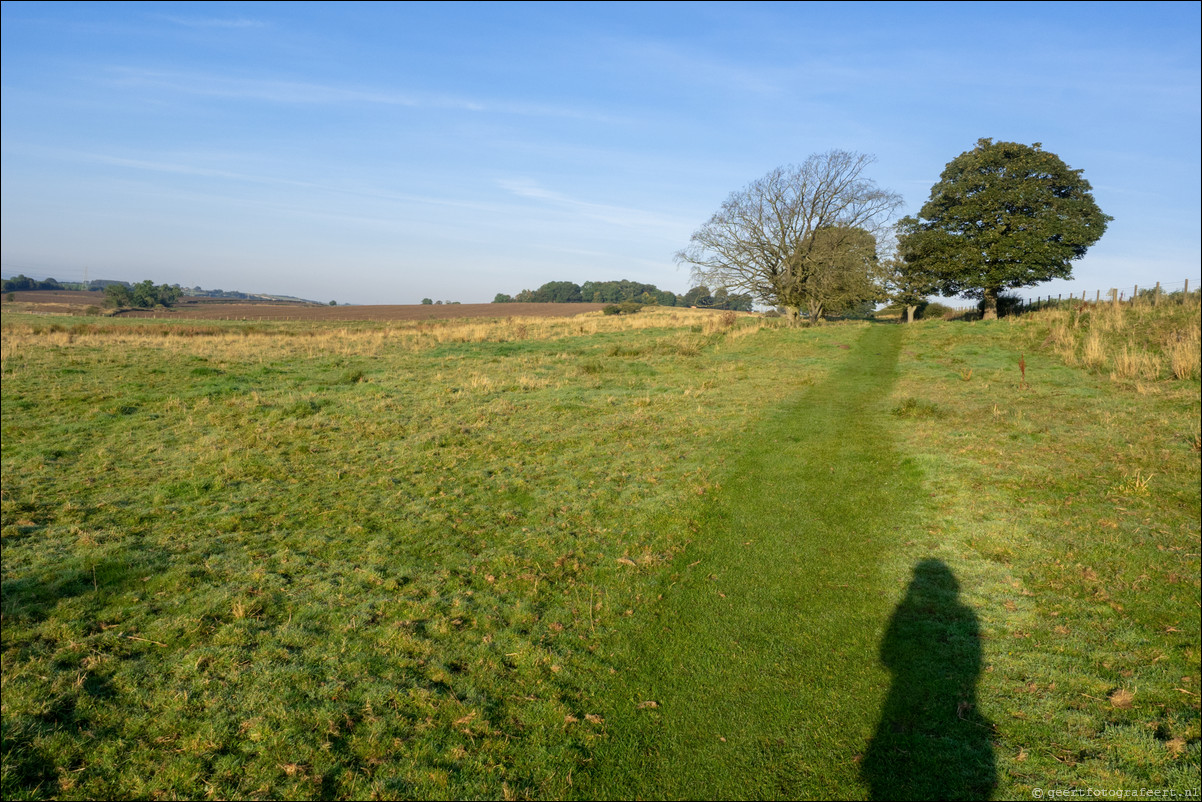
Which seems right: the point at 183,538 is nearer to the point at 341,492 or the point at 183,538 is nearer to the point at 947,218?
the point at 341,492

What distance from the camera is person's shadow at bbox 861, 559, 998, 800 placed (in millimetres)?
4387

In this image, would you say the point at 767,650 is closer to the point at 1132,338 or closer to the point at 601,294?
the point at 1132,338

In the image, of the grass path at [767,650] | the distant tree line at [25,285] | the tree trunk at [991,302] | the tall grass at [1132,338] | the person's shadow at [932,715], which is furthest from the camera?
the tree trunk at [991,302]

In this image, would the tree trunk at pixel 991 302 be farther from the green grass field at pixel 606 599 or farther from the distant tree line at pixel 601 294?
the distant tree line at pixel 601 294

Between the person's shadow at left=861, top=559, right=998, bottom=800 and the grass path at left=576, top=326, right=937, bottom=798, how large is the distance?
151mm

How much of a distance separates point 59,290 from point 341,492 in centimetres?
2750

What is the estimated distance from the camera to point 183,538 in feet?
29.6

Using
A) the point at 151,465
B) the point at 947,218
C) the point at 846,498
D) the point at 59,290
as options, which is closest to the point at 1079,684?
the point at 846,498

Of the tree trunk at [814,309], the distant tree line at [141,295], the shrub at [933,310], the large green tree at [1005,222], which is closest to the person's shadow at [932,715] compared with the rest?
the large green tree at [1005,222]

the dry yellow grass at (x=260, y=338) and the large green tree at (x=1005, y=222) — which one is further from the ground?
the large green tree at (x=1005, y=222)

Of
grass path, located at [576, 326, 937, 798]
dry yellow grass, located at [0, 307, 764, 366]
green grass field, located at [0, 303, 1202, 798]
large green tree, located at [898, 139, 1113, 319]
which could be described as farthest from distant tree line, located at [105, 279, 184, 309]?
large green tree, located at [898, 139, 1113, 319]

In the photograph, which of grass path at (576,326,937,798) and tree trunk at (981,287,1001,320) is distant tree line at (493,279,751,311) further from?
grass path at (576,326,937,798)

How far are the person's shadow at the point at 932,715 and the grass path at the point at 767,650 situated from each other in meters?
0.15

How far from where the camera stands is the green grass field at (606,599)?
4715 millimetres
